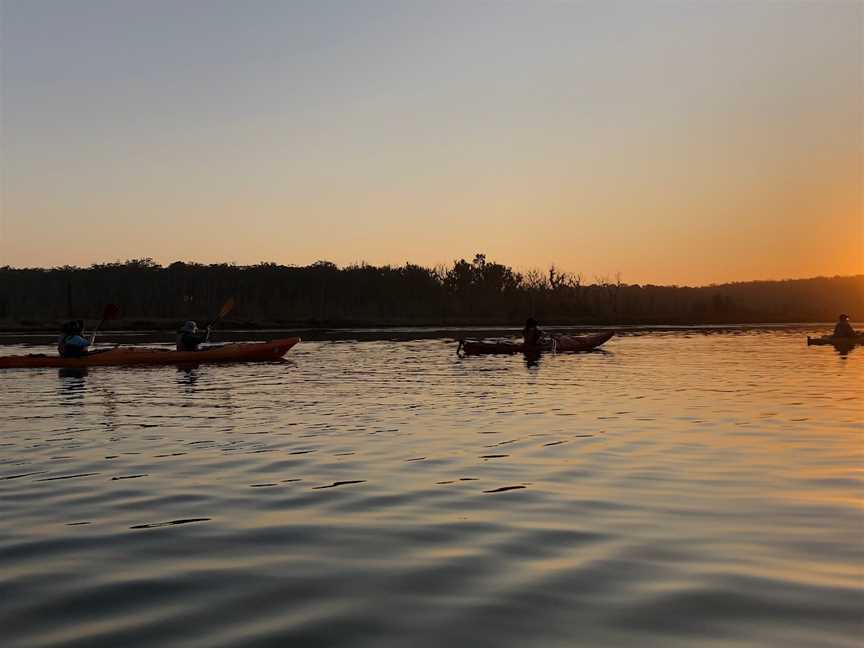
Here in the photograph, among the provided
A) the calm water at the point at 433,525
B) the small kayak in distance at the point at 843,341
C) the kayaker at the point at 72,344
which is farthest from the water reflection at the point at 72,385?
the small kayak in distance at the point at 843,341

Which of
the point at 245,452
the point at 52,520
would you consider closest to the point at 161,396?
the point at 245,452

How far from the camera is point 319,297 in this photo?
72.9m

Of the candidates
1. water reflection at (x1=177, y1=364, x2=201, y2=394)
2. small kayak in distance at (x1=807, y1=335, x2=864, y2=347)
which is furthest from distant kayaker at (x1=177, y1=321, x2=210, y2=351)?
small kayak in distance at (x1=807, y1=335, x2=864, y2=347)

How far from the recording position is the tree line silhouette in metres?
63.9

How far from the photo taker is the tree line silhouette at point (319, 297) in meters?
63.9

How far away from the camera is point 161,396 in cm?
1528

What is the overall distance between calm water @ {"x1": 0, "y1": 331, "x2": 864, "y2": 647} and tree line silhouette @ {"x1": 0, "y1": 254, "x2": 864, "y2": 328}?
47.7 metres

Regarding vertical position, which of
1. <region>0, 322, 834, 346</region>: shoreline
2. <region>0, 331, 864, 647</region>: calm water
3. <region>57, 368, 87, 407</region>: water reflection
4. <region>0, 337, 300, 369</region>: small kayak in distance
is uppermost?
<region>0, 322, 834, 346</region>: shoreline

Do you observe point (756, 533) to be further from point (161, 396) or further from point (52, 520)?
point (161, 396)

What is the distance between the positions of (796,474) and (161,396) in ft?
36.5

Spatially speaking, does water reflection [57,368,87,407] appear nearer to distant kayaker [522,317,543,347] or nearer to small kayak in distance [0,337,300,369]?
small kayak in distance [0,337,300,369]

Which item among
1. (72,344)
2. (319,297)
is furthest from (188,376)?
(319,297)

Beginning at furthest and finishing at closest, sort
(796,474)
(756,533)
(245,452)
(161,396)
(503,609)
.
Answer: (161,396)
(245,452)
(796,474)
(756,533)
(503,609)

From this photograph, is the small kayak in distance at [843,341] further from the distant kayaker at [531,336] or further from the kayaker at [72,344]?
the kayaker at [72,344]
